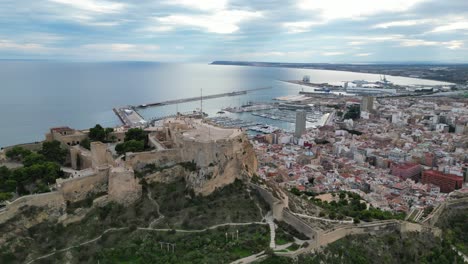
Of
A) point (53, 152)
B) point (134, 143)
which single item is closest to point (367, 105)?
point (134, 143)

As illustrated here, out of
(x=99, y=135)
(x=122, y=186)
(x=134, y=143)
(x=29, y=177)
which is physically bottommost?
(x=122, y=186)

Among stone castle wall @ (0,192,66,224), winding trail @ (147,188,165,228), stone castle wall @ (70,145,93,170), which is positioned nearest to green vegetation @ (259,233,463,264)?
winding trail @ (147,188,165,228)

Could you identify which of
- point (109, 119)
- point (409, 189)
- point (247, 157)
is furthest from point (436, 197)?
point (109, 119)

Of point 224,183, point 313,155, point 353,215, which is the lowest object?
point 313,155

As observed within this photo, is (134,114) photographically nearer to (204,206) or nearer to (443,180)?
(443,180)

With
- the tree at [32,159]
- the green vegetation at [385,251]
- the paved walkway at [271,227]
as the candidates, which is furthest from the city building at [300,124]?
the tree at [32,159]

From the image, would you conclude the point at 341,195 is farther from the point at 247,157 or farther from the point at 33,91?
the point at 33,91

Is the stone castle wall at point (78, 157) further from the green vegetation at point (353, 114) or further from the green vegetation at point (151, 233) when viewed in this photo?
the green vegetation at point (353, 114)
